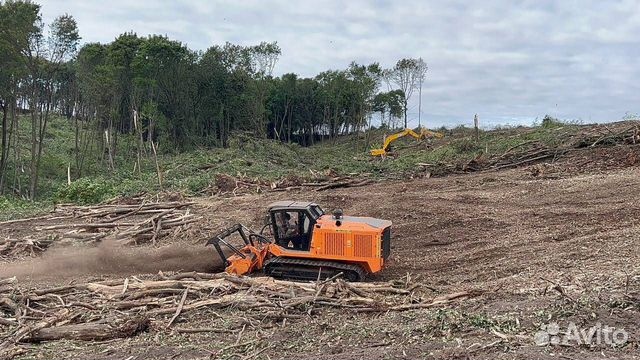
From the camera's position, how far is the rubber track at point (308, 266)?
30.7ft

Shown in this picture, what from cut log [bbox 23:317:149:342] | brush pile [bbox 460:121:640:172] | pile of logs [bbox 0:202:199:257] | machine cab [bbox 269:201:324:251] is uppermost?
brush pile [bbox 460:121:640:172]

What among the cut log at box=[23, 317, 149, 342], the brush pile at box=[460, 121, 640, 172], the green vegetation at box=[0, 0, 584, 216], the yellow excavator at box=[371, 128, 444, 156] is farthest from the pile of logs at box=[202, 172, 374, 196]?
the cut log at box=[23, 317, 149, 342]

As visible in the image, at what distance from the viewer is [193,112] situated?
4625 cm

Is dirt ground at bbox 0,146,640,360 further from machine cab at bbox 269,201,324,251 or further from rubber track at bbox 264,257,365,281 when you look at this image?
machine cab at bbox 269,201,324,251

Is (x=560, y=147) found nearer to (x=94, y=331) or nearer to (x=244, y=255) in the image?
(x=244, y=255)

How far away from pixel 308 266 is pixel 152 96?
3525 cm

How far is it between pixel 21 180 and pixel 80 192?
13810 mm

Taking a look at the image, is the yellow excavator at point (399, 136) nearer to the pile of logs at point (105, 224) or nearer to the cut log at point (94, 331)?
the pile of logs at point (105, 224)

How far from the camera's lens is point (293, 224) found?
995cm

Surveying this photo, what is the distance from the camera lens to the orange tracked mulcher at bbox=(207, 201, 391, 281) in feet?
30.7

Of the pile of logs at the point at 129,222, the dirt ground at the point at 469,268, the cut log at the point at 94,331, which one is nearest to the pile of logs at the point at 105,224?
the pile of logs at the point at 129,222

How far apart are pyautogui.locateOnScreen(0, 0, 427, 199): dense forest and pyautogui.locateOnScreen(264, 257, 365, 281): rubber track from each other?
16.6m

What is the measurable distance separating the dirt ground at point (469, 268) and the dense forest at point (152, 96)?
13.2m

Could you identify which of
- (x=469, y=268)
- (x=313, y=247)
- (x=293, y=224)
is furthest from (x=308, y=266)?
(x=469, y=268)
